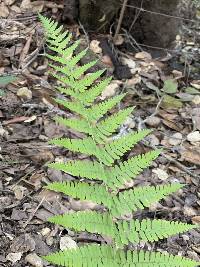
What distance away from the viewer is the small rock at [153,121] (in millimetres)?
3439

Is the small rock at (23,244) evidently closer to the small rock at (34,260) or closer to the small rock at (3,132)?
the small rock at (34,260)

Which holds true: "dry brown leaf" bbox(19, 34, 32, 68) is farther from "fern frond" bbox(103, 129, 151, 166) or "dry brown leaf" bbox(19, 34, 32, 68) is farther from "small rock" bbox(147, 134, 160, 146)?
"fern frond" bbox(103, 129, 151, 166)

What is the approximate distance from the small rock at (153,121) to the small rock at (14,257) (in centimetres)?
144

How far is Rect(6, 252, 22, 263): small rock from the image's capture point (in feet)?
7.79

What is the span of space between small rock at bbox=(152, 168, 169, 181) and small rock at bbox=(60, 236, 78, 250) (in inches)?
30.8

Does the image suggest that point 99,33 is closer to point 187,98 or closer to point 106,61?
point 106,61

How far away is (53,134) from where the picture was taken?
3.14 m

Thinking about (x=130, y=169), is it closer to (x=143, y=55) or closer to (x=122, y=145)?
(x=122, y=145)

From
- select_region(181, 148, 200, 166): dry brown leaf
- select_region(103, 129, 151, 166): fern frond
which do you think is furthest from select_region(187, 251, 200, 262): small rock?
select_region(103, 129, 151, 166): fern frond

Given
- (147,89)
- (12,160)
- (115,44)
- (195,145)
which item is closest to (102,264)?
(12,160)

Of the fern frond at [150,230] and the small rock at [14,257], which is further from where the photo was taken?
the small rock at [14,257]

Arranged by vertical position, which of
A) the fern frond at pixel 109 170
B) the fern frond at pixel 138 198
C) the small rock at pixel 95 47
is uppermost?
the fern frond at pixel 109 170

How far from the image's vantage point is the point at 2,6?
4039 millimetres

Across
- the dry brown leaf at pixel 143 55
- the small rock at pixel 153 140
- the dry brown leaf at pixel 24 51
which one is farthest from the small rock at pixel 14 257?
the dry brown leaf at pixel 143 55
